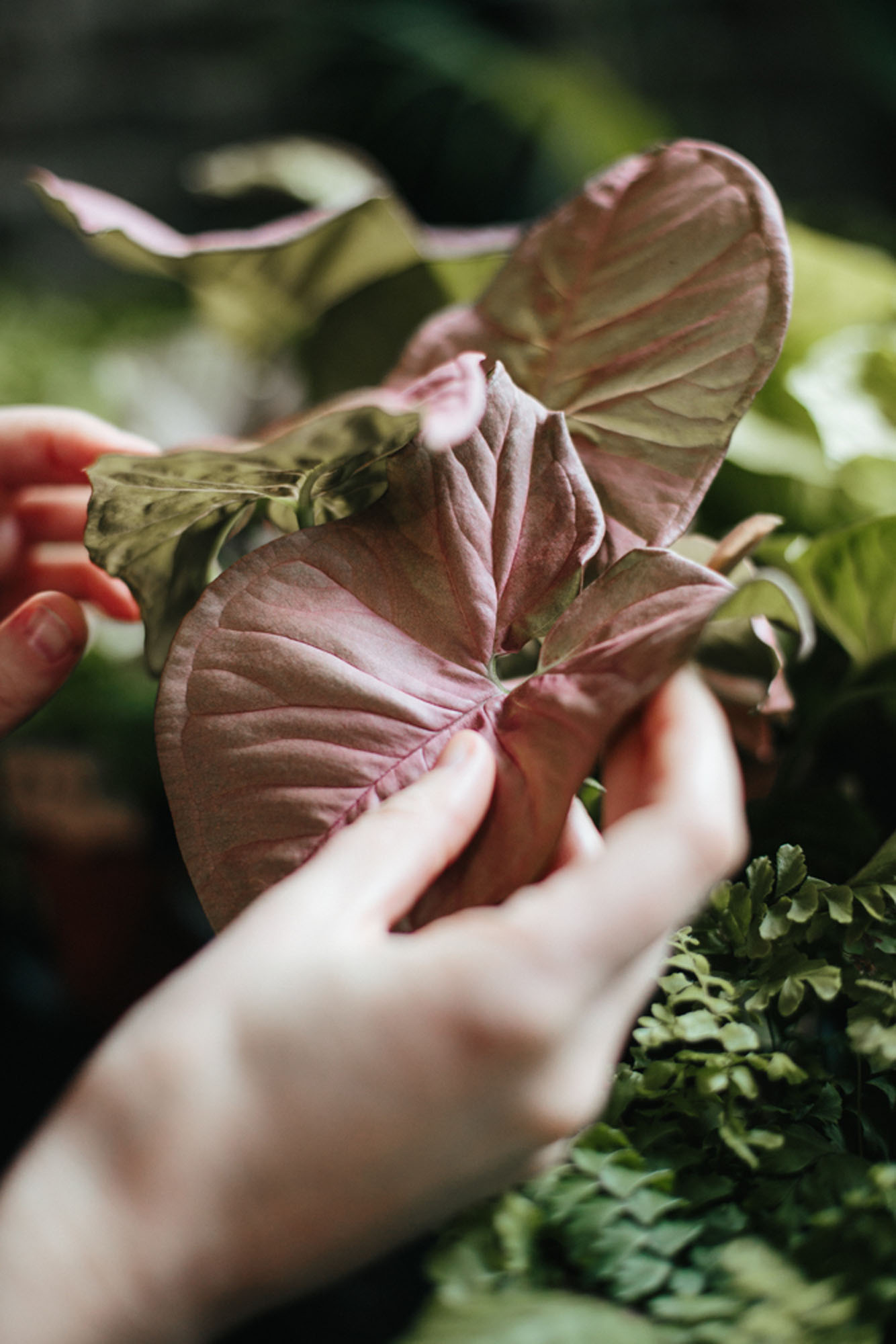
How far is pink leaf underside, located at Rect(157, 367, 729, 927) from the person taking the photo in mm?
256

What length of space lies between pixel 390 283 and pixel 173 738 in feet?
1.17

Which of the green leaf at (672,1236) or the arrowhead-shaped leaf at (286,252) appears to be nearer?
the green leaf at (672,1236)

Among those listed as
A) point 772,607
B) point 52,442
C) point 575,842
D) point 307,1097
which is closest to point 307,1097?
point 307,1097

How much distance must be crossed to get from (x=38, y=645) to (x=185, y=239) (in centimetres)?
23

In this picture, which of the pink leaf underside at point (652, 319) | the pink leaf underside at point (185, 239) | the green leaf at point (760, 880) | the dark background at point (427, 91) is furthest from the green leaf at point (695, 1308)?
the dark background at point (427, 91)

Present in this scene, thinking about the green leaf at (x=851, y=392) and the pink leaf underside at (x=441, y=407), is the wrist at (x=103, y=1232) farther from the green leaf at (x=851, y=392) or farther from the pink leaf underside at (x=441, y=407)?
the green leaf at (x=851, y=392)

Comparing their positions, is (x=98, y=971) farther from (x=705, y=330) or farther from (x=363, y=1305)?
(x=705, y=330)

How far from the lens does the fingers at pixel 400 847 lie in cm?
22

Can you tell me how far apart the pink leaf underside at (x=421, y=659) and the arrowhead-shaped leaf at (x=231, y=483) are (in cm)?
2

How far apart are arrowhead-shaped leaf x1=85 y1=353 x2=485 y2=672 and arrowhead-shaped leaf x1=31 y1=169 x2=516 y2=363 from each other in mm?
145

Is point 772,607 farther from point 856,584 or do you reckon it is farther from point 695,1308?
point 695,1308

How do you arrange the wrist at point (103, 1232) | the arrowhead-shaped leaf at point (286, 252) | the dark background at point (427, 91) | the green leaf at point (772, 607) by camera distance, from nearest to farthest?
the wrist at point (103, 1232)
the green leaf at point (772, 607)
the arrowhead-shaped leaf at point (286, 252)
the dark background at point (427, 91)

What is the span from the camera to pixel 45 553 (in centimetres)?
53

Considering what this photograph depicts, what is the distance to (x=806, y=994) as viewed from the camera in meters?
0.29
